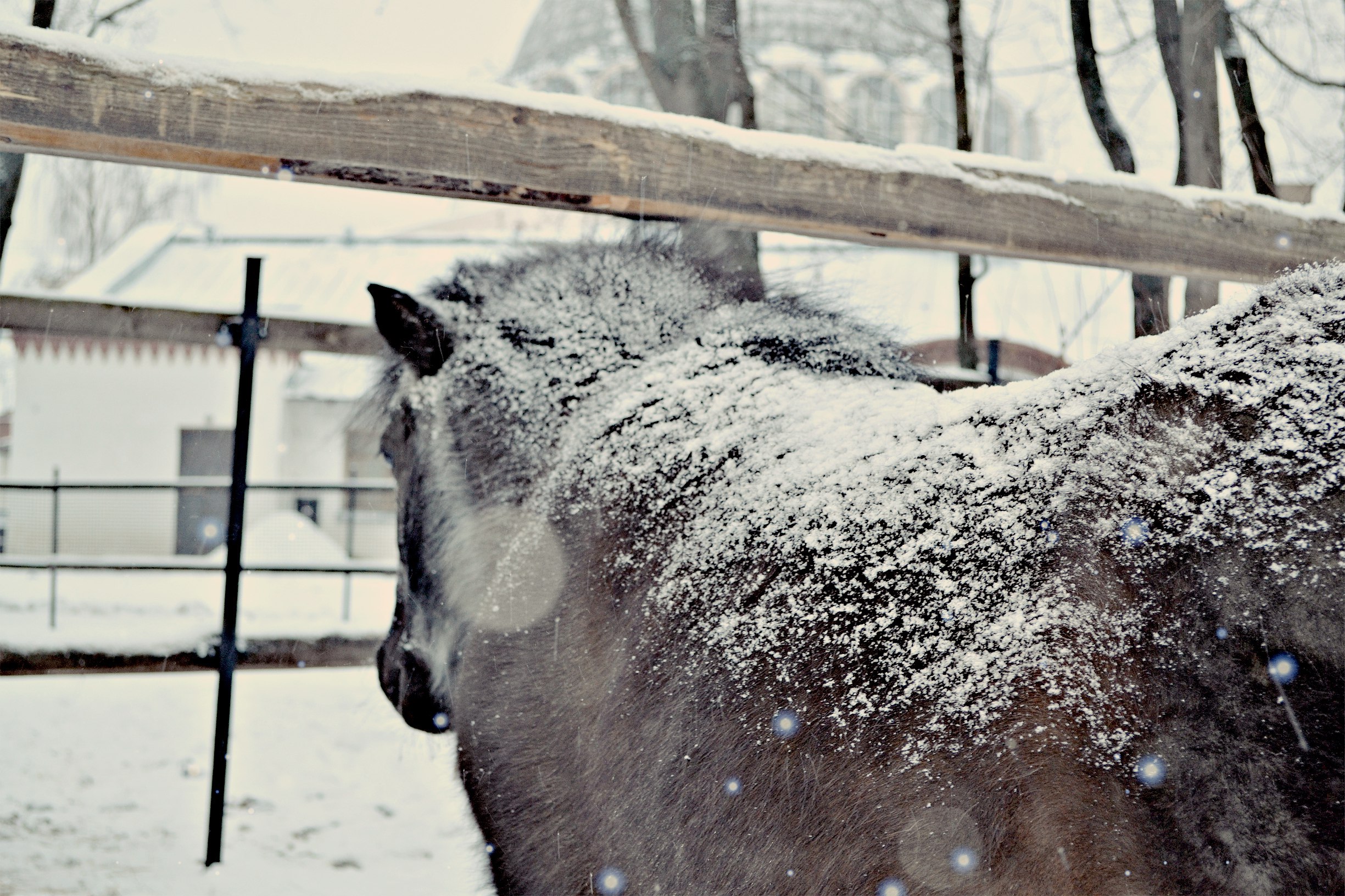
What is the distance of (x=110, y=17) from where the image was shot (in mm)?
5645

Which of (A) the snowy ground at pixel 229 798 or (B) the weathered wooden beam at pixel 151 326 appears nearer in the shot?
(A) the snowy ground at pixel 229 798


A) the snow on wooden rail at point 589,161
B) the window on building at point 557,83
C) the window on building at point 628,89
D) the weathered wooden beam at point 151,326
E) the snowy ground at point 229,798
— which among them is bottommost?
the snowy ground at point 229,798

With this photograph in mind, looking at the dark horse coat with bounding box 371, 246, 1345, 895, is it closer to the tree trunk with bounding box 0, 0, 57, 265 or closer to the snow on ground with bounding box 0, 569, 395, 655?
the snow on ground with bounding box 0, 569, 395, 655

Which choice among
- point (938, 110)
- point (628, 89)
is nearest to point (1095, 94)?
point (938, 110)

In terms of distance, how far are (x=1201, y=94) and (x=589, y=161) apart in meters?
3.32

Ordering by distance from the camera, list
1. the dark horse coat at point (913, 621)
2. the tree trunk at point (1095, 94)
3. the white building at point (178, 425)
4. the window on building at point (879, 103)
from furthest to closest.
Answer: the white building at point (178, 425) → the window on building at point (879, 103) → the tree trunk at point (1095, 94) → the dark horse coat at point (913, 621)

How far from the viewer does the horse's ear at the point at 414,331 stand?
1980 mm

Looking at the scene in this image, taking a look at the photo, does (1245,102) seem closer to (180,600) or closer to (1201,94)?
(1201,94)

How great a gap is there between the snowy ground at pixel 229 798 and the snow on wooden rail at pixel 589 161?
4.44ft

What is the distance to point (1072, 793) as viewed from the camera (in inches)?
36.6

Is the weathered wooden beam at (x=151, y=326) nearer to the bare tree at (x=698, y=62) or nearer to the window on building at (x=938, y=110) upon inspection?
the bare tree at (x=698, y=62)

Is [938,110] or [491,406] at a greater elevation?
[938,110]

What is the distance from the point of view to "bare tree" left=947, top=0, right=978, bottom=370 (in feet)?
15.9

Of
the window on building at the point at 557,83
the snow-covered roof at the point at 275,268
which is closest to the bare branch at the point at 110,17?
the window on building at the point at 557,83
